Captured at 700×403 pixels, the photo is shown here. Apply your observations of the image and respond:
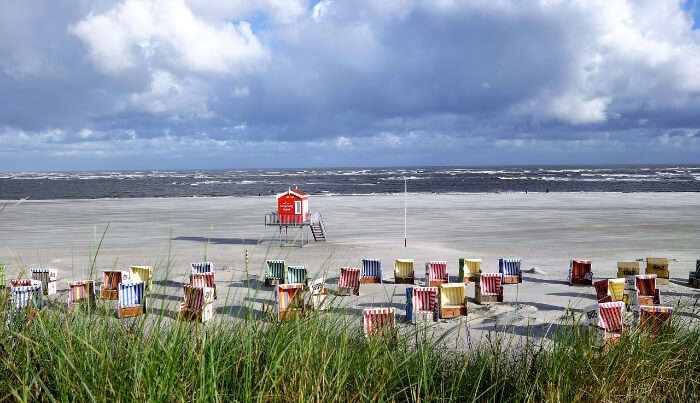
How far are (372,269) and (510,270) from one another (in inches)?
180

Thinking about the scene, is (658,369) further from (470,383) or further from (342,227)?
(342,227)

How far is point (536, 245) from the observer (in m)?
26.2

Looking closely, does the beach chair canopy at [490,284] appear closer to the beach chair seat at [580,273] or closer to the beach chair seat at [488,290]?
the beach chair seat at [488,290]

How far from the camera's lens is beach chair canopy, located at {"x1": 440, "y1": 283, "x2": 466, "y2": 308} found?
43.3 ft

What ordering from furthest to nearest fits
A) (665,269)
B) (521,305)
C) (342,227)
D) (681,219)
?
1. (681,219)
2. (342,227)
3. (665,269)
4. (521,305)

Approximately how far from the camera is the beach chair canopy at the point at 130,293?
12703 millimetres

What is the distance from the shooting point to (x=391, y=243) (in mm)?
27312

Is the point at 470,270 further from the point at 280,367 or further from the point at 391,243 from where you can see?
the point at 280,367

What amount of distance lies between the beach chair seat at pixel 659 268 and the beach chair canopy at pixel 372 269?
29.3 ft

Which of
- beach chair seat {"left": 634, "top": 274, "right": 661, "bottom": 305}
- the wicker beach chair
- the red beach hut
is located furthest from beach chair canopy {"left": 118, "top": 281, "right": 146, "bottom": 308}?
the red beach hut

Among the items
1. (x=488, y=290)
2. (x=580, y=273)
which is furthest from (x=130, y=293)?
(x=580, y=273)

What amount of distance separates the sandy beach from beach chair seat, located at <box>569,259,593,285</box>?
535 millimetres

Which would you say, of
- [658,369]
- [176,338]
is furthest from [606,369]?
[176,338]

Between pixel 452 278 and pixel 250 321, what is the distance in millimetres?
15818
